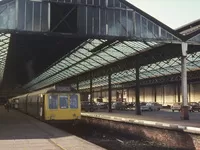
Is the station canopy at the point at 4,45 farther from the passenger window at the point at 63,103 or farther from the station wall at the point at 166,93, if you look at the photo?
the station wall at the point at 166,93

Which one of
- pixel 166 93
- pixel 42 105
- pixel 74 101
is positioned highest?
Answer: pixel 166 93

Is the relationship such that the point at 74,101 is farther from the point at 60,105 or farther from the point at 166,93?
the point at 166,93

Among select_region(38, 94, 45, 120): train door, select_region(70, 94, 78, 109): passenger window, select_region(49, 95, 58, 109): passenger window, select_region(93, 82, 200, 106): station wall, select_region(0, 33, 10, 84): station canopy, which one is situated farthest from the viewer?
select_region(93, 82, 200, 106): station wall

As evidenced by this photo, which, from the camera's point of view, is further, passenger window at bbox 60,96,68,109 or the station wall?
the station wall

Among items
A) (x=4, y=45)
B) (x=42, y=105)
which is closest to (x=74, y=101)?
(x=42, y=105)

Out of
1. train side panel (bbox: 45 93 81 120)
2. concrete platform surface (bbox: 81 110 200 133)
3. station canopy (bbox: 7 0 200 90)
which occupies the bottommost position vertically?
Result: concrete platform surface (bbox: 81 110 200 133)

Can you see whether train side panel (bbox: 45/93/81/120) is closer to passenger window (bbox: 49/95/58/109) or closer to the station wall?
passenger window (bbox: 49/95/58/109)

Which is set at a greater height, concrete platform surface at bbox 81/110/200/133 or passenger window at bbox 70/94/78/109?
passenger window at bbox 70/94/78/109

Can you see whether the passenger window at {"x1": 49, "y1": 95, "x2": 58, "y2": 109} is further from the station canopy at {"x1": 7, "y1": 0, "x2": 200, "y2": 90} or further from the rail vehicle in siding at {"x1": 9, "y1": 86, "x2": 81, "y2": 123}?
the station canopy at {"x1": 7, "y1": 0, "x2": 200, "y2": 90}

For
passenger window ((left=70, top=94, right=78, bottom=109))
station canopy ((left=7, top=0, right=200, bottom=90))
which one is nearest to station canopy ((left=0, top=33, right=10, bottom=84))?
station canopy ((left=7, top=0, right=200, bottom=90))

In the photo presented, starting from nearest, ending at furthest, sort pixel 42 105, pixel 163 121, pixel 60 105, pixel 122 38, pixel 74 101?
pixel 163 121
pixel 122 38
pixel 60 105
pixel 74 101
pixel 42 105

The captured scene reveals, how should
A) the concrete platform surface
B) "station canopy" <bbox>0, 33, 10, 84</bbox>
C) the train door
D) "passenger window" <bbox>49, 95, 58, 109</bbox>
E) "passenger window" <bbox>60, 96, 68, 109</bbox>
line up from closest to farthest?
the concrete platform surface < "passenger window" <bbox>49, 95, 58, 109</bbox> < "passenger window" <bbox>60, 96, 68, 109</bbox> < the train door < "station canopy" <bbox>0, 33, 10, 84</bbox>

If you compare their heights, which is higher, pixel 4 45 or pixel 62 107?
pixel 4 45

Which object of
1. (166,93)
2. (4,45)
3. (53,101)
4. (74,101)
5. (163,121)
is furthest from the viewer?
(166,93)
